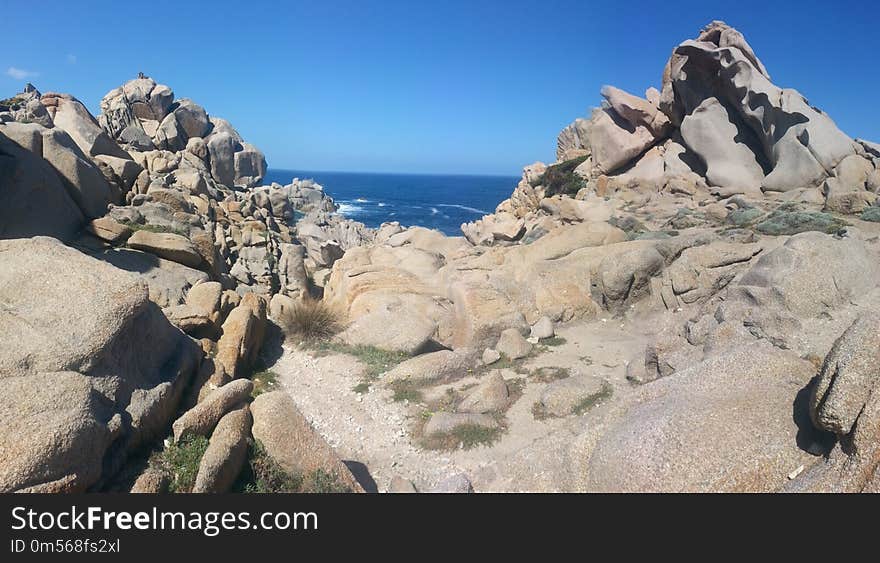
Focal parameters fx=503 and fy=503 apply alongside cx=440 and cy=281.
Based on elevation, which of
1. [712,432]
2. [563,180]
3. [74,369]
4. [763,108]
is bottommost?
[74,369]

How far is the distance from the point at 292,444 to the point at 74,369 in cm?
302

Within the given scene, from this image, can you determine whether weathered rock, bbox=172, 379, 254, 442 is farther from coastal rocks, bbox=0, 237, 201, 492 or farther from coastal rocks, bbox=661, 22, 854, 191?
coastal rocks, bbox=661, 22, 854, 191

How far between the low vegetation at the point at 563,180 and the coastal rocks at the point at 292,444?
104 feet

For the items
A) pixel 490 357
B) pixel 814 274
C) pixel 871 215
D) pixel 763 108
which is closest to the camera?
pixel 814 274

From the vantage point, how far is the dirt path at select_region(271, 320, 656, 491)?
26.8 feet

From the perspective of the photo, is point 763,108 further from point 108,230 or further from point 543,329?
point 108,230

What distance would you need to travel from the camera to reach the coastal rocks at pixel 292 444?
24.0ft

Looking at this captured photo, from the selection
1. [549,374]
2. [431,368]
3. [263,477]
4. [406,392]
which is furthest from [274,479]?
[549,374]

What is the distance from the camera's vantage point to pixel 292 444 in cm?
750

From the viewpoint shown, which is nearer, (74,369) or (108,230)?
(74,369)

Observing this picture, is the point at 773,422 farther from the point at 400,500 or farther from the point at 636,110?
the point at 636,110

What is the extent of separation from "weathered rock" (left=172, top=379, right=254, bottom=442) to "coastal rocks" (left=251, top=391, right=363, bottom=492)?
361mm

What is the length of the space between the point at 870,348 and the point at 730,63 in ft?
A: 91.5

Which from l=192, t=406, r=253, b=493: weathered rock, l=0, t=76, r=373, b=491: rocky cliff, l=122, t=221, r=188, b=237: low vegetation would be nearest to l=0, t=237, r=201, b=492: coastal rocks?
l=0, t=76, r=373, b=491: rocky cliff
